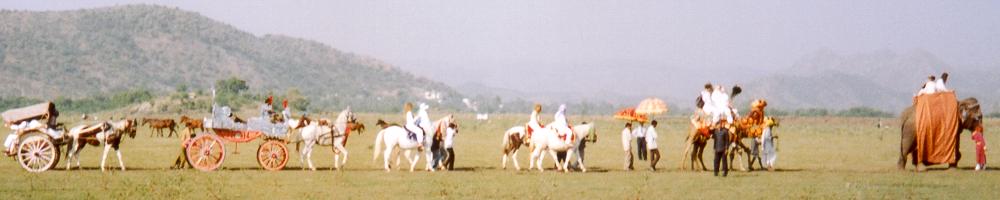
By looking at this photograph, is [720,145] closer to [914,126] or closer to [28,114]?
[914,126]

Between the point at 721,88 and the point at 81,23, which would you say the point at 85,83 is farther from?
the point at 721,88

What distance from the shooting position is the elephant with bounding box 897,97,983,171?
973 inches

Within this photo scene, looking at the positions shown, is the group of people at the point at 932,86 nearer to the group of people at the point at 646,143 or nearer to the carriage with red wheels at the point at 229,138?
the group of people at the point at 646,143

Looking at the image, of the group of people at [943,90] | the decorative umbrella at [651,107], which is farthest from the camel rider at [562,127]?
the group of people at [943,90]

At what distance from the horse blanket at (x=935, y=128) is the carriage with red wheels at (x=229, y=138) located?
494 inches

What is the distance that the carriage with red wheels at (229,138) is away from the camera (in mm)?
23047

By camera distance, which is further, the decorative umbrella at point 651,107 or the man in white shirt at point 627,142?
Result: the decorative umbrella at point 651,107

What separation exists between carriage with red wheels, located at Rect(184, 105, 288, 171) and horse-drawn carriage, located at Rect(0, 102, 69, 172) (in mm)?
2402

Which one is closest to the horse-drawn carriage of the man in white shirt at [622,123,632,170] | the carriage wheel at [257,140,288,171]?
the carriage wheel at [257,140,288,171]

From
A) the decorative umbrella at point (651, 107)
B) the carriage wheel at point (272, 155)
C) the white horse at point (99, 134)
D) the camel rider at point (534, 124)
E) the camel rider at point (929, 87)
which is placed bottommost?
the carriage wheel at point (272, 155)

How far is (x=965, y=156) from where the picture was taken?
3369cm

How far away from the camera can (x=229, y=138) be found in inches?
915

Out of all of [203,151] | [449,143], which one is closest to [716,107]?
[449,143]

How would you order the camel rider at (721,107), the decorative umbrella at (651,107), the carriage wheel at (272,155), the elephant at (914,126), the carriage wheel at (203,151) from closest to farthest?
the carriage wheel at (203,151) < the carriage wheel at (272,155) < the camel rider at (721,107) < the elephant at (914,126) < the decorative umbrella at (651,107)
